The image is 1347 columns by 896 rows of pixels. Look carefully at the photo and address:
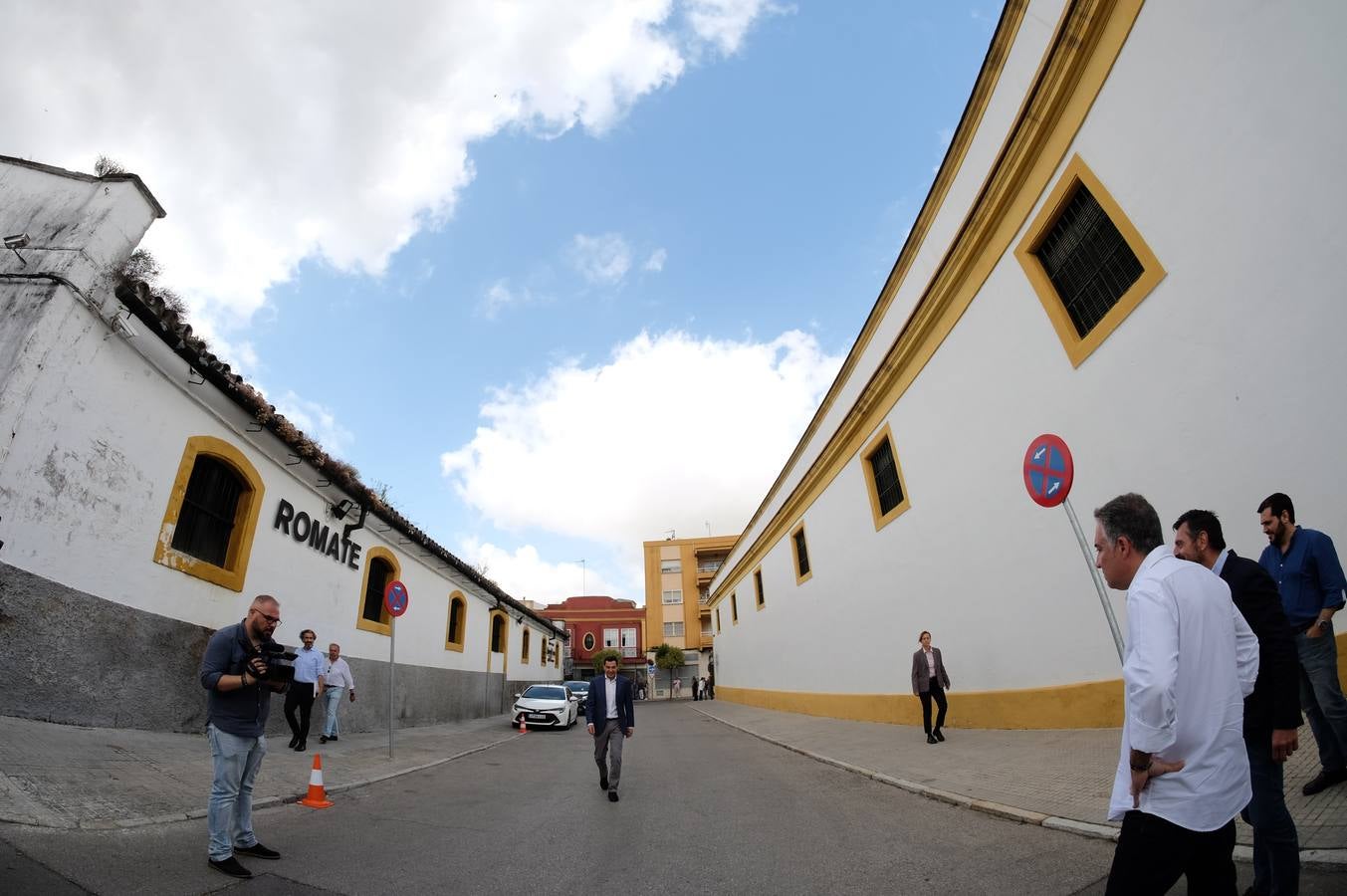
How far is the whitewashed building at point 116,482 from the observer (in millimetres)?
5793

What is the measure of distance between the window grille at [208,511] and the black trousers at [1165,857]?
10.00 metres

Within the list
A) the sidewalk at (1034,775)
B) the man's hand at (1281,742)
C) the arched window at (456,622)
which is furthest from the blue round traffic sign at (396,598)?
the man's hand at (1281,742)

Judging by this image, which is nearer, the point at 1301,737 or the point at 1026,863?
the point at 1026,863

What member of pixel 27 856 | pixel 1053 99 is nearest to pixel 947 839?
pixel 27 856

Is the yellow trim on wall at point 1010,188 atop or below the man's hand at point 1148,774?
atop

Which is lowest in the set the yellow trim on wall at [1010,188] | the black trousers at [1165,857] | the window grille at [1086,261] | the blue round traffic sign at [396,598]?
the black trousers at [1165,857]

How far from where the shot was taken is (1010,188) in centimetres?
791

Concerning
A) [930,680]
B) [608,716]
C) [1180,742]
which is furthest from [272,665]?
[930,680]

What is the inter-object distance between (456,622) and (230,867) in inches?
647

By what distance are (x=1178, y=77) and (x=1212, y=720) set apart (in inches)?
246

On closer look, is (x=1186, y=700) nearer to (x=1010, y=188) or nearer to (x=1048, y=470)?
(x=1048, y=470)

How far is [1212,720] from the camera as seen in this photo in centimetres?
184

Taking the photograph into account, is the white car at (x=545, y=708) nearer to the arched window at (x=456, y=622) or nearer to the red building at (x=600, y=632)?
the arched window at (x=456, y=622)

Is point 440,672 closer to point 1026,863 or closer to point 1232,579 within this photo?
point 1026,863
